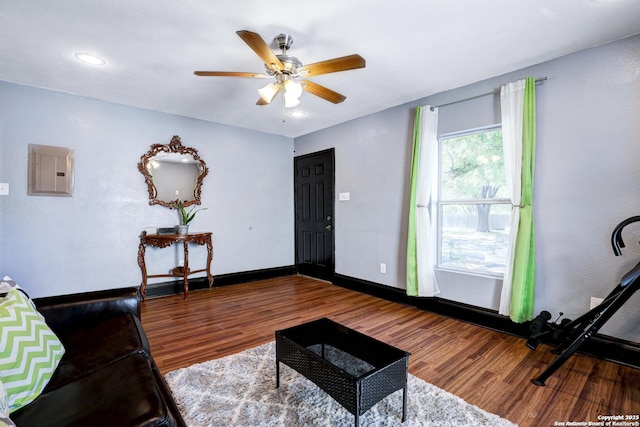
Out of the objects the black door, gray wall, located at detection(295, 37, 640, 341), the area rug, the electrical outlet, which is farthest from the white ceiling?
the area rug

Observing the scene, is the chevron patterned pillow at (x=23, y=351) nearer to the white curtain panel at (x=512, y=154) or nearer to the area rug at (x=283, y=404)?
the area rug at (x=283, y=404)

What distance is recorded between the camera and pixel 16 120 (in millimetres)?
3135

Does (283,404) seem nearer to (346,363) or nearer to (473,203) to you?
(346,363)

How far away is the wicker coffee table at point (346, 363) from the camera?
55.2 inches

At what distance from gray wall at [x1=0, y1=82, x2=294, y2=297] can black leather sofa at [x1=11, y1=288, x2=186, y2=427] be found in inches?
79.7

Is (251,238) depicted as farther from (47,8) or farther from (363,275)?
(47,8)

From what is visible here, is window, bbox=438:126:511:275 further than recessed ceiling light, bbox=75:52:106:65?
Yes

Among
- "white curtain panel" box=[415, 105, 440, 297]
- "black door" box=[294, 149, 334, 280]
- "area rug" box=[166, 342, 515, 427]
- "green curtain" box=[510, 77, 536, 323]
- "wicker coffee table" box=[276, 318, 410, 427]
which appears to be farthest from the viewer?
"black door" box=[294, 149, 334, 280]

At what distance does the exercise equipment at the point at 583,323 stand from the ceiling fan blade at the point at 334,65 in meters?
2.04

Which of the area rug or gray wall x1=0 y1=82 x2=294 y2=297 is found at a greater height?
gray wall x1=0 y1=82 x2=294 y2=297

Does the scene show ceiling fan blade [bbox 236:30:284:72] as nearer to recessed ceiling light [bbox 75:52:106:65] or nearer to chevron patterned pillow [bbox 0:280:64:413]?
recessed ceiling light [bbox 75:52:106:65]

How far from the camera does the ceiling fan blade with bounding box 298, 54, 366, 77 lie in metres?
1.95

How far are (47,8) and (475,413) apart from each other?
366cm

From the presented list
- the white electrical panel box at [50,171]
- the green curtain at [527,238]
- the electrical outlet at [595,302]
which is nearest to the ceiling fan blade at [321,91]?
the green curtain at [527,238]
